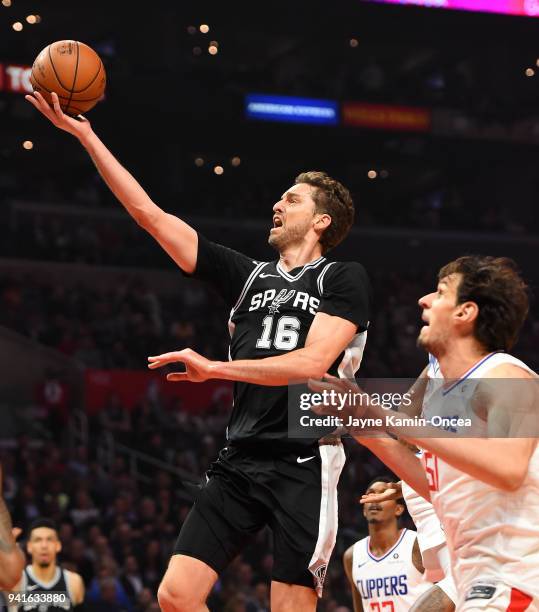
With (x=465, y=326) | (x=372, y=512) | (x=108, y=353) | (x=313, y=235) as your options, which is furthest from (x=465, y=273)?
(x=108, y=353)

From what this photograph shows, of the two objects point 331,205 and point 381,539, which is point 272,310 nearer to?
point 331,205

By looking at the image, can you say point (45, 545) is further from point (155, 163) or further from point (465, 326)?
point (155, 163)

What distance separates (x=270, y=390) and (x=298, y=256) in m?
0.72

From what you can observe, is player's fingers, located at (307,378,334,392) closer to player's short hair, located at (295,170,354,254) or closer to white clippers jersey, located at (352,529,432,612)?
player's short hair, located at (295,170,354,254)

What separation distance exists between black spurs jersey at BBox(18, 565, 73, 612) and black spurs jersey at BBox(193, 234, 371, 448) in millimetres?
5383

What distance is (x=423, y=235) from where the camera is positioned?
2672 cm

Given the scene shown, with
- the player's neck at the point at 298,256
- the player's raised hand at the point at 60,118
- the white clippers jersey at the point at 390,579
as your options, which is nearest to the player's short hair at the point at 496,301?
the player's neck at the point at 298,256

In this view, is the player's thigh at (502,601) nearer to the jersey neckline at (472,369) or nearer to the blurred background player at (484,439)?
the blurred background player at (484,439)

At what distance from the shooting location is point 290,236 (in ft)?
16.1

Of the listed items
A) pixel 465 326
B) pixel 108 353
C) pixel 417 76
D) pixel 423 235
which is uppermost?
pixel 417 76

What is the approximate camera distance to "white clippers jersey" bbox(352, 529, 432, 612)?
22.7 ft

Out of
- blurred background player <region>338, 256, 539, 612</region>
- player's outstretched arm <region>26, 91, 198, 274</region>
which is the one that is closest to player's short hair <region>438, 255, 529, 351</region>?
blurred background player <region>338, 256, 539, 612</region>

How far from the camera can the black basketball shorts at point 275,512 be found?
4367 millimetres

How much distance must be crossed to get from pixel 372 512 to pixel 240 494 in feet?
9.42
